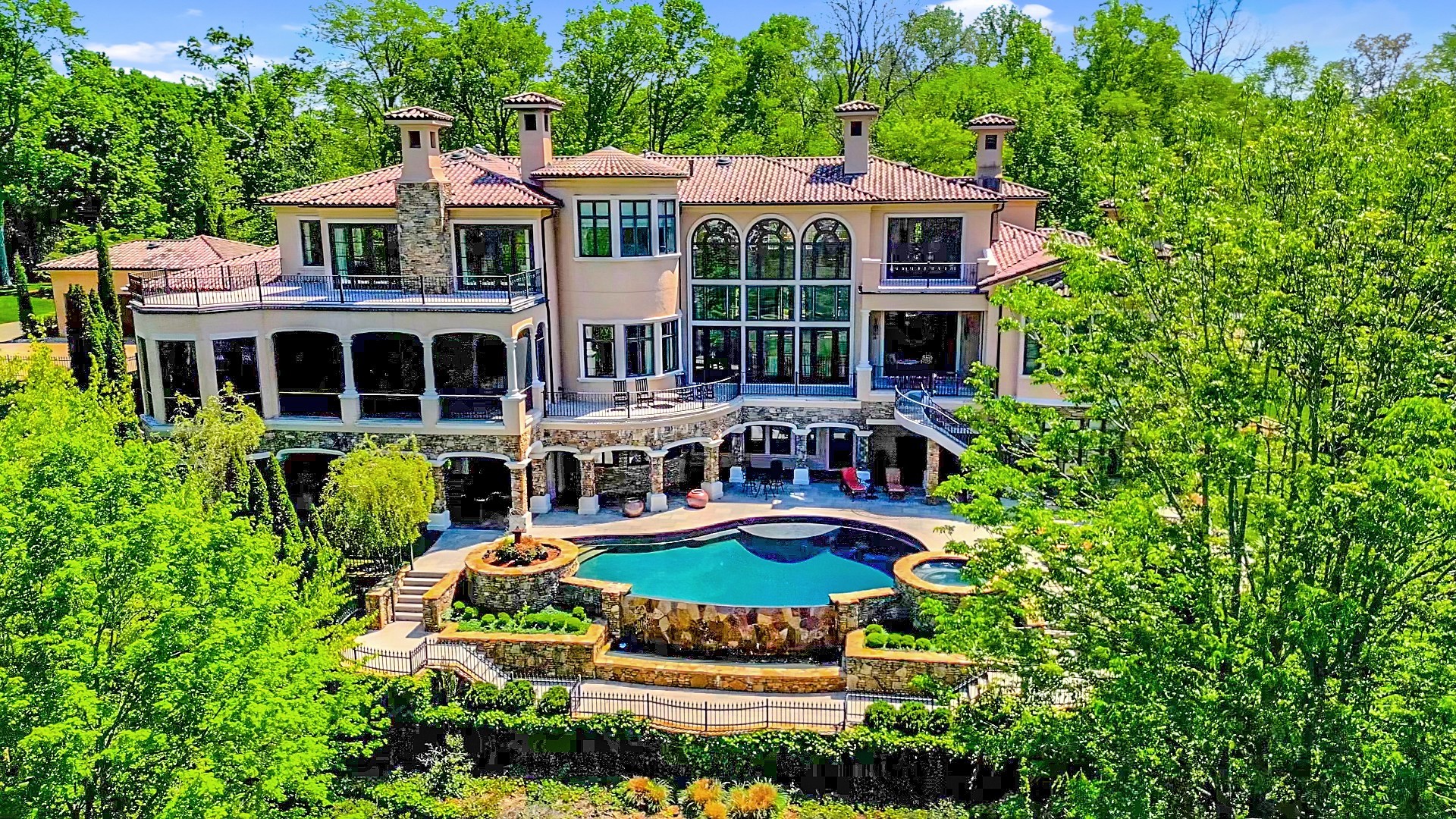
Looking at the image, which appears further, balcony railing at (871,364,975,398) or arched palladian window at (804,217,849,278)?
arched palladian window at (804,217,849,278)

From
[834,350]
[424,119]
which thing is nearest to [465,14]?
[424,119]

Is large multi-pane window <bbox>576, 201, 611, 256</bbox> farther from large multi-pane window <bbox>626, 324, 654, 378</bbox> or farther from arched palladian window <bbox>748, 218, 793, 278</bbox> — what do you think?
arched palladian window <bbox>748, 218, 793, 278</bbox>

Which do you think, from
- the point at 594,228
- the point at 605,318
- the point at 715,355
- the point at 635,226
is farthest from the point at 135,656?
the point at 715,355

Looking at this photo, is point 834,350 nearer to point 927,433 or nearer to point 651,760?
point 927,433

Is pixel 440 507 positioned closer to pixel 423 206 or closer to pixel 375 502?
pixel 375 502

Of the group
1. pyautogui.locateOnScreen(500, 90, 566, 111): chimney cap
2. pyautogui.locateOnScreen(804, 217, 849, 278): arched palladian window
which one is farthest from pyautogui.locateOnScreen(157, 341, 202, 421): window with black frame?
pyautogui.locateOnScreen(804, 217, 849, 278): arched palladian window

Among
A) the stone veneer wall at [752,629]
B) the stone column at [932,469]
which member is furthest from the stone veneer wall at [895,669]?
the stone column at [932,469]
